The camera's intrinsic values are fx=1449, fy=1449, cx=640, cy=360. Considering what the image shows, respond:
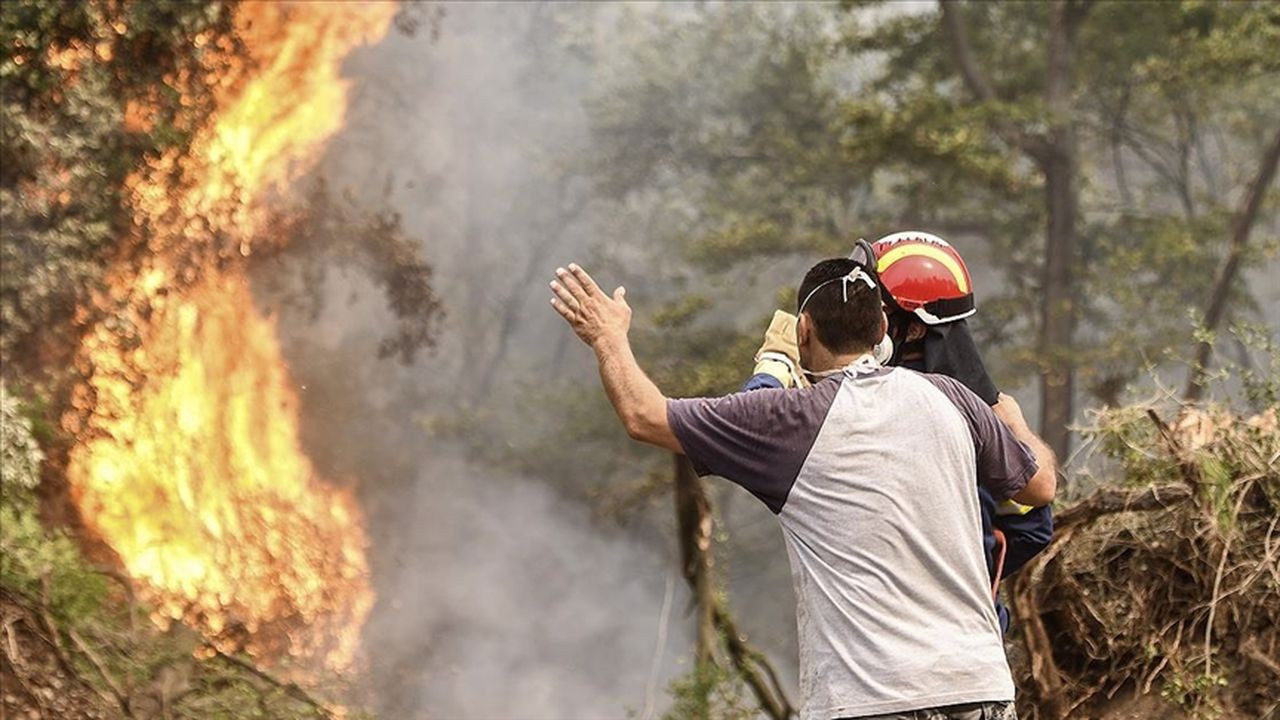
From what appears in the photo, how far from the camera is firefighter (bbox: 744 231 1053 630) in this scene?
3.83m

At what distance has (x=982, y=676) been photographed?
10.0ft

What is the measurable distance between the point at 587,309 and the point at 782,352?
55cm

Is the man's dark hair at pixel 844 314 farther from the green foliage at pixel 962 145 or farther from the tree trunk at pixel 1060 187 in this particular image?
the tree trunk at pixel 1060 187

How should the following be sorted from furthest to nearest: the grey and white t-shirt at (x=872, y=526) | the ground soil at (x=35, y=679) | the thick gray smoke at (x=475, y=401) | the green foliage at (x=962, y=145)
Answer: the green foliage at (x=962, y=145)
the thick gray smoke at (x=475, y=401)
the ground soil at (x=35, y=679)
the grey and white t-shirt at (x=872, y=526)

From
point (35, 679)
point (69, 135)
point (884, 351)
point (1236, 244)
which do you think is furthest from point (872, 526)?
point (1236, 244)

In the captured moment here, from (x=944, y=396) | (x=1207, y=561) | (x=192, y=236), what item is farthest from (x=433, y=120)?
(x=944, y=396)

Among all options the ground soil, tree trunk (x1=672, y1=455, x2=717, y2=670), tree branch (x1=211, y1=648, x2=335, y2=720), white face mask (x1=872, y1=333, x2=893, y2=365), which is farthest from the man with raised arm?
the ground soil

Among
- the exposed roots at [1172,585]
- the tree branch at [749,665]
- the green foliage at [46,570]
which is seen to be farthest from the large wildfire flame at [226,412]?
the exposed roots at [1172,585]

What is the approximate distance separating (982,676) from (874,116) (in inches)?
533

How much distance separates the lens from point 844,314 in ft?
10.6

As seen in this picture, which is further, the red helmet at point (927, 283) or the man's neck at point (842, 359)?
the red helmet at point (927, 283)

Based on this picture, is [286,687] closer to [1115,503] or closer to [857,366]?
[1115,503]

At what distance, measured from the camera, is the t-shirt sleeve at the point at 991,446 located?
3.22 m

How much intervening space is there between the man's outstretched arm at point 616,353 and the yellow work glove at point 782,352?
40 centimetres
